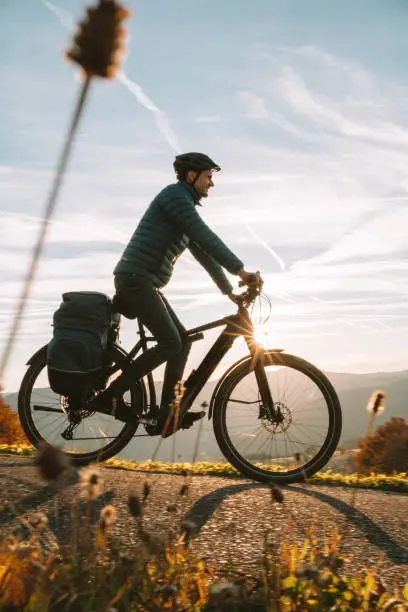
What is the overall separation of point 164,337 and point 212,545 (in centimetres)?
215

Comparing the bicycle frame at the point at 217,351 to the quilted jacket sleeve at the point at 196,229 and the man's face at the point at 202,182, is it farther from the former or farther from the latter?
the man's face at the point at 202,182

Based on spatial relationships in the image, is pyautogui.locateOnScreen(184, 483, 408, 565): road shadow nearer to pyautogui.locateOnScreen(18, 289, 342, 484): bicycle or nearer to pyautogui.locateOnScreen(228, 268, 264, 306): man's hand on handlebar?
pyautogui.locateOnScreen(18, 289, 342, 484): bicycle

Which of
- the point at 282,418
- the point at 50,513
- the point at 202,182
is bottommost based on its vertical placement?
the point at 50,513

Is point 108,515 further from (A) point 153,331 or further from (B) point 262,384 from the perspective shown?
(B) point 262,384

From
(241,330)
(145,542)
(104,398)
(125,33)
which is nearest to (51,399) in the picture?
(104,398)

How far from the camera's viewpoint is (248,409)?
544 centimetres

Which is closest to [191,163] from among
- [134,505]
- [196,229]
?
[196,229]

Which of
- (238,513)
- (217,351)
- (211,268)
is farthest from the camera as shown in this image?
(211,268)

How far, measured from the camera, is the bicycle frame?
17.8 ft

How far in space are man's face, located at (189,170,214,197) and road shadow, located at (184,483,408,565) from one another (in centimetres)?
232

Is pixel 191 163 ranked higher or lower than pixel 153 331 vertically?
higher

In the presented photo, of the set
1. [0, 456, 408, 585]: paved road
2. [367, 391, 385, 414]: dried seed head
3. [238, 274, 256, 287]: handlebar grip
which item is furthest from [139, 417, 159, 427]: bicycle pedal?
[367, 391, 385, 414]: dried seed head

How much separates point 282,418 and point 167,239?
1695mm

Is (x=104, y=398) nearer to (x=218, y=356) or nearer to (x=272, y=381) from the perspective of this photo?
(x=218, y=356)
